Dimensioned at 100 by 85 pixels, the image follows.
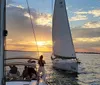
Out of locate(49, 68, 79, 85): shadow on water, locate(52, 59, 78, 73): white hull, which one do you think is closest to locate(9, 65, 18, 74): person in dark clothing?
locate(49, 68, 79, 85): shadow on water

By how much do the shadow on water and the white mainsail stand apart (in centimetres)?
449

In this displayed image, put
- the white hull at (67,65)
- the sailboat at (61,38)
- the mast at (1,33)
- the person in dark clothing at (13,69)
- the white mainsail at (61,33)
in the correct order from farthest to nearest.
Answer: the white mainsail at (61,33) < the sailboat at (61,38) < the white hull at (67,65) < the person in dark clothing at (13,69) < the mast at (1,33)

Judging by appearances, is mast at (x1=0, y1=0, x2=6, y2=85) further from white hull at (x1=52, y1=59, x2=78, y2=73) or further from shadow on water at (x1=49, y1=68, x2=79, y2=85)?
white hull at (x1=52, y1=59, x2=78, y2=73)

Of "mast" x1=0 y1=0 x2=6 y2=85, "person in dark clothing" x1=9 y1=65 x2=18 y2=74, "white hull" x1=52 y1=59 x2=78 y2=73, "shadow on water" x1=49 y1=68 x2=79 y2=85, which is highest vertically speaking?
"mast" x1=0 y1=0 x2=6 y2=85

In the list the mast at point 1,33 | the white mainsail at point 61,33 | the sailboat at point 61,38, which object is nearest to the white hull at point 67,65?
the sailboat at point 61,38

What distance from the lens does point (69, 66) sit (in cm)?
4025

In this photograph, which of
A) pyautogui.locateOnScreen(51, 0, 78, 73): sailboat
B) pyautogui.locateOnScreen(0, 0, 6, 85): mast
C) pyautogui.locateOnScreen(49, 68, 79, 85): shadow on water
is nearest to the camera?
pyautogui.locateOnScreen(0, 0, 6, 85): mast

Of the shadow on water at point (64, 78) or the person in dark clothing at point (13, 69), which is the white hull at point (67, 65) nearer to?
the shadow on water at point (64, 78)

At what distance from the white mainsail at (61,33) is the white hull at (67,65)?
2.12 meters

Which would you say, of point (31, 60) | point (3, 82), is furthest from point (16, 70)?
point (3, 82)

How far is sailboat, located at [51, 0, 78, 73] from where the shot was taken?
4372 cm

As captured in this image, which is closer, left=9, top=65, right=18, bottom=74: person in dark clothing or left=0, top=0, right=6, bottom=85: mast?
left=0, top=0, right=6, bottom=85: mast

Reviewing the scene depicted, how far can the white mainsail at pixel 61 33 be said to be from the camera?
45406 millimetres

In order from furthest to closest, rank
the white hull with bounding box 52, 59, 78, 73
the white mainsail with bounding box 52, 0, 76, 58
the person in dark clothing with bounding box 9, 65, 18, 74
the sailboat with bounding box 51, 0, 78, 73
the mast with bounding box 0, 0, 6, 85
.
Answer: the white mainsail with bounding box 52, 0, 76, 58, the sailboat with bounding box 51, 0, 78, 73, the white hull with bounding box 52, 59, 78, 73, the person in dark clothing with bounding box 9, 65, 18, 74, the mast with bounding box 0, 0, 6, 85
